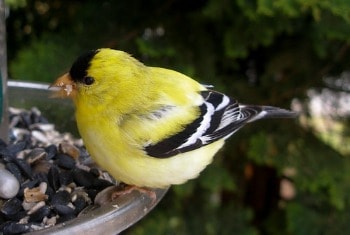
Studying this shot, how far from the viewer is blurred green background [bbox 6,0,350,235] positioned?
103 inches

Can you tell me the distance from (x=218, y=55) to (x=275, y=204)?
36.0 inches

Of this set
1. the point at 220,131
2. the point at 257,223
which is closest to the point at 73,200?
the point at 220,131

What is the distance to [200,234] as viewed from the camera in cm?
291

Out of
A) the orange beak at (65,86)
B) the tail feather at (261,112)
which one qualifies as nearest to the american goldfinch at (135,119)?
the orange beak at (65,86)

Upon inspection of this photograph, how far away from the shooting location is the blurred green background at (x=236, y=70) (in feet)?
8.55

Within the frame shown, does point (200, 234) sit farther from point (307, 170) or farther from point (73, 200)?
point (73, 200)

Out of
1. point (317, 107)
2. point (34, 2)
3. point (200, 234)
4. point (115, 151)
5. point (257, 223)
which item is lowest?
point (257, 223)

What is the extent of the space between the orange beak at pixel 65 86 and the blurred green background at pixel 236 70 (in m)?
Result: 0.83

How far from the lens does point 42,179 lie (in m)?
1.57

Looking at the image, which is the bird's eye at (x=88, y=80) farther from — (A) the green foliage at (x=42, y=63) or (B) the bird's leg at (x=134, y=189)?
(A) the green foliage at (x=42, y=63)

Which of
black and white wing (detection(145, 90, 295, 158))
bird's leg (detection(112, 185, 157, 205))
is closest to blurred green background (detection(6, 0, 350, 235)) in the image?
black and white wing (detection(145, 90, 295, 158))

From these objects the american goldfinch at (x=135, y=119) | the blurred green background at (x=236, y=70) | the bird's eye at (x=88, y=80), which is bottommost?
the blurred green background at (x=236, y=70)

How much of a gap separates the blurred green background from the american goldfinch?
0.76m

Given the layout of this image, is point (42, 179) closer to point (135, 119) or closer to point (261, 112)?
point (135, 119)
